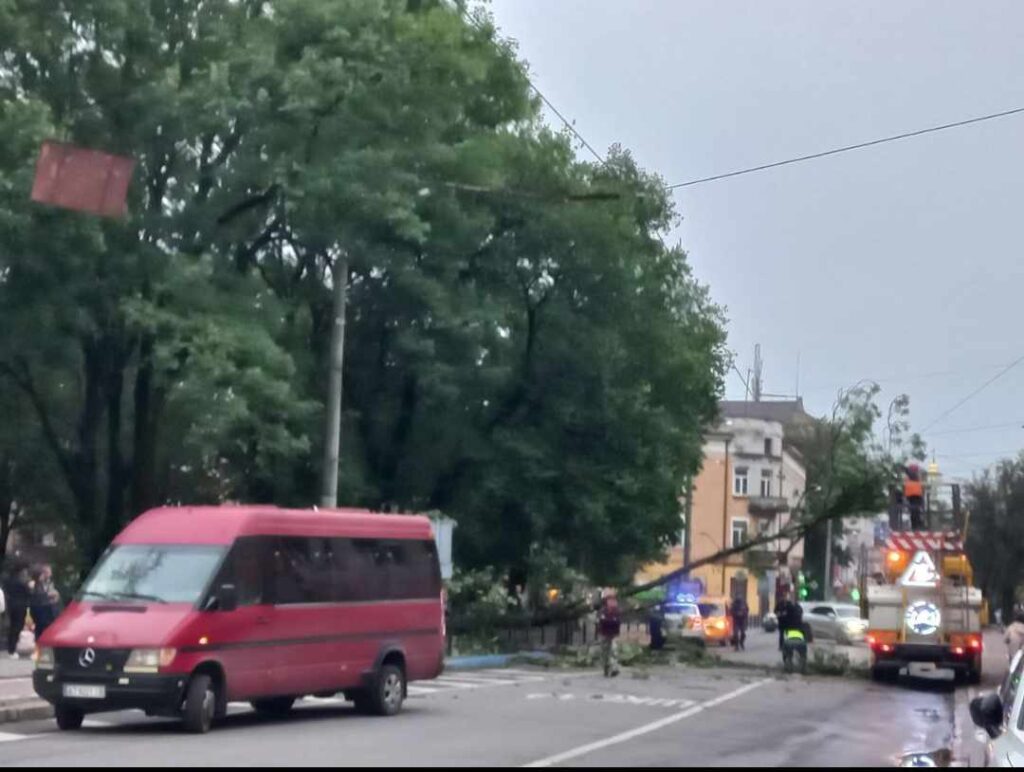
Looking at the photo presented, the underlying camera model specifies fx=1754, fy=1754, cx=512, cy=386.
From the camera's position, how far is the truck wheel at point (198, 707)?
18.1 metres

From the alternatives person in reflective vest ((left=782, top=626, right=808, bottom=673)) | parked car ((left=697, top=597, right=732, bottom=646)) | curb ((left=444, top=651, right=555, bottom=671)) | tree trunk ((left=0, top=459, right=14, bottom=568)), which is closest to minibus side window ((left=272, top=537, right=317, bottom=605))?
curb ((left=444, top=651, right=555, bottom=671))

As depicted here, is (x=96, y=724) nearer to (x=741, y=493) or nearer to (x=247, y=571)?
(x=247, y=571)

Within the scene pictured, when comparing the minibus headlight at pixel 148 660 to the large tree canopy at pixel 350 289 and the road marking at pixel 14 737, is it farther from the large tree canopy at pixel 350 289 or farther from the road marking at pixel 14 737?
the large tree canopy at pixel 350 289

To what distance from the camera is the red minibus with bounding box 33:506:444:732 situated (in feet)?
59.6

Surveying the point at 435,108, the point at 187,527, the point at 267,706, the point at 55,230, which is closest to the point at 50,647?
the point at 187,527

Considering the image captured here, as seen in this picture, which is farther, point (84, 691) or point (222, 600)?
point (222, 600)

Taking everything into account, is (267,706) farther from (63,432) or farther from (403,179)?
(63,432)

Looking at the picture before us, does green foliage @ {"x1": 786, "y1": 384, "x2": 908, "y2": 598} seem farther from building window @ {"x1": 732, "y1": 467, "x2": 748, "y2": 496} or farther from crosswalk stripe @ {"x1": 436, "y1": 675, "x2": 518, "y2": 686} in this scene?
building window @ {"x1": 732, "y1": 467, "x2": 748, "y2": 496}

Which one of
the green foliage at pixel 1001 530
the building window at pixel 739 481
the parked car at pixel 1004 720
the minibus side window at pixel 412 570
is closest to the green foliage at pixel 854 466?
the minibus side window at pixel 412 570

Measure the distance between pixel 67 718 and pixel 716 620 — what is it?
3914 centimetres

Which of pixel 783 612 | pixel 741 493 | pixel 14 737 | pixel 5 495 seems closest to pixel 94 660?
pixel 14 737

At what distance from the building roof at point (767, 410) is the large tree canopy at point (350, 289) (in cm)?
5290

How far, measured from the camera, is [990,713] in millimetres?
10523

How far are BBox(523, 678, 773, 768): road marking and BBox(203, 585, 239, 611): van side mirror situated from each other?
13.3 ft
